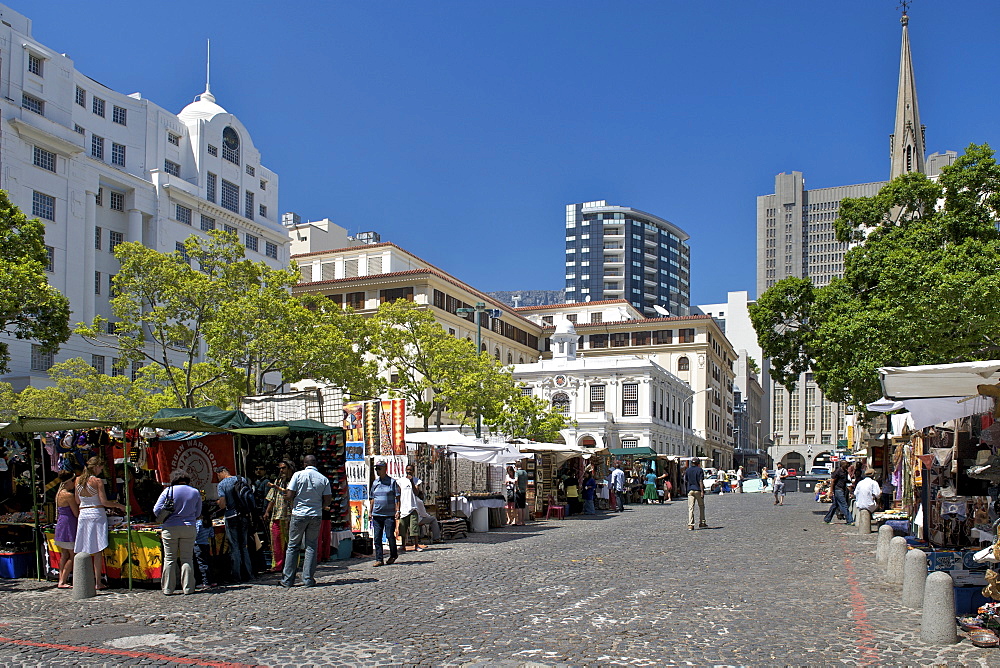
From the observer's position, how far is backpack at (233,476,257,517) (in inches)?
471

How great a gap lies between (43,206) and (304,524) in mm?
44252

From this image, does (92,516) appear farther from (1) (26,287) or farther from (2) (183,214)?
(2) (183,214)

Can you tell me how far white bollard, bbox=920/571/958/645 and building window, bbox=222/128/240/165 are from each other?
2436 inches

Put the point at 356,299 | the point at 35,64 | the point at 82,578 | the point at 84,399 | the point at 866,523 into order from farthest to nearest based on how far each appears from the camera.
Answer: the point at 356,299 → the point at 35,64 → the point at 84,399 → the point at 866,523 → the point at 82,578

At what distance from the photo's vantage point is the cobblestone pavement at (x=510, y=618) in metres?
7.69

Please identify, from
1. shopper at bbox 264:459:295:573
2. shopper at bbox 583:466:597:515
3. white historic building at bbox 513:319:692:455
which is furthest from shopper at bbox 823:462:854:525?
white historic building at bbox 513:319:692:455

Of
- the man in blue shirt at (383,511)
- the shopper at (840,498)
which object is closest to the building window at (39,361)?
the man in blue shirt at (383,511)

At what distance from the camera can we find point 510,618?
938cm

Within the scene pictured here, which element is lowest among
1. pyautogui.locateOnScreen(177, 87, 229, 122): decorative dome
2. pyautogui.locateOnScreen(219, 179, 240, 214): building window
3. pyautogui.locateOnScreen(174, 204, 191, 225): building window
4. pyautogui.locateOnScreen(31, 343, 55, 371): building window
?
pyautogui.locateOnScreen(31, 343, 55, 371): building window

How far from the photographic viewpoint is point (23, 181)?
155ft

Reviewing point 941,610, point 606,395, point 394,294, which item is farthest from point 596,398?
point 941,610

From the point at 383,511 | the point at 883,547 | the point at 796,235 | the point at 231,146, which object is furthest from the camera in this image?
the point at 796,235

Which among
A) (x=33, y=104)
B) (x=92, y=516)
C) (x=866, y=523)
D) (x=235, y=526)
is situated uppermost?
(x=33, y=104)

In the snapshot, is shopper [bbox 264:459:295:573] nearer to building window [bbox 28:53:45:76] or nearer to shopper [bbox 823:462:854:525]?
shopper [bbox 823:462:854:525]
